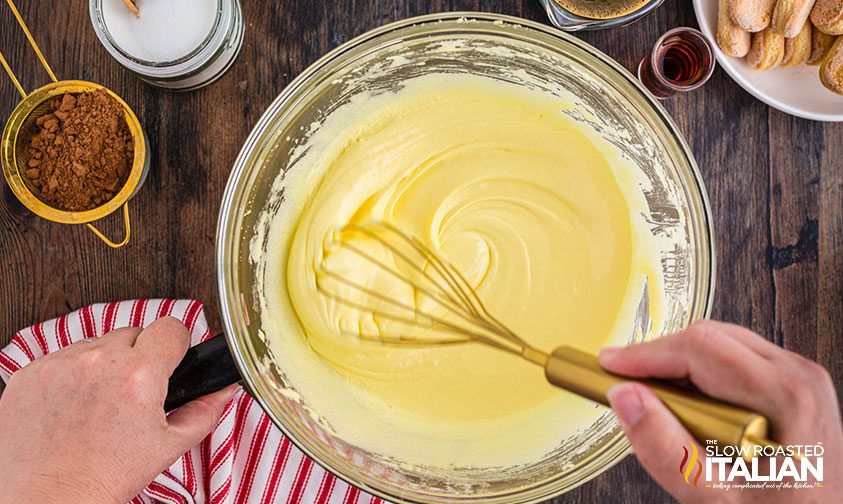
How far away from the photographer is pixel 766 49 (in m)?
1.01

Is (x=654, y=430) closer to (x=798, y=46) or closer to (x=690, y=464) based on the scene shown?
(x=690, y=464)

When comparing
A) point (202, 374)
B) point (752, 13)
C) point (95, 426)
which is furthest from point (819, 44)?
point (95, 426)

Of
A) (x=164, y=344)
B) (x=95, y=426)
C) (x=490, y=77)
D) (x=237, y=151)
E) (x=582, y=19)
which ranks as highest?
(x=582, y=19)

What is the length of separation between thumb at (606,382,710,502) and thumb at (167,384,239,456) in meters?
0.54

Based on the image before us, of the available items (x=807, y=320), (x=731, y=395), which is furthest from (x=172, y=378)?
(x=807, y=320)

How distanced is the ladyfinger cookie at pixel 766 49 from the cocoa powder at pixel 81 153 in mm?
964

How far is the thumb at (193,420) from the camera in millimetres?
846

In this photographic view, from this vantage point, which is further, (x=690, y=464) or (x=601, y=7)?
(x=601, y=7)

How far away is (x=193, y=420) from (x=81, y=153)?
0.43 m

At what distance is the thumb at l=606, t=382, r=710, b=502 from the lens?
0.59 m

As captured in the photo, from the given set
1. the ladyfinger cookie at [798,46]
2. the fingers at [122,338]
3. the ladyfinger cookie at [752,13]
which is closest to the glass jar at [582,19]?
the ladyfinger cookie at [752,13]

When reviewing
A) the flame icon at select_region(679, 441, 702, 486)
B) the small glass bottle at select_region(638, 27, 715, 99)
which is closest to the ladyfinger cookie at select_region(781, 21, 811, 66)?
the small glass bottle at select_region(638, 27, 715, 99)

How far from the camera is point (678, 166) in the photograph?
2.94 feet

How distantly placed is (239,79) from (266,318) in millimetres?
388
